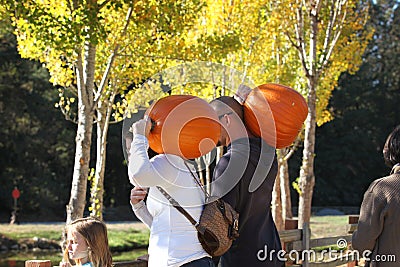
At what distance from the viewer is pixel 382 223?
4.00 m

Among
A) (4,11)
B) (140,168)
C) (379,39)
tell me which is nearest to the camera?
(140,168)

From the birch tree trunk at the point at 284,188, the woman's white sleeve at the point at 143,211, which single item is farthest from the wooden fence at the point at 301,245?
the birch tree trunk at the point at 284,188

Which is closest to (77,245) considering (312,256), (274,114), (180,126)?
(180,126)

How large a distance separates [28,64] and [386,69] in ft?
69.3

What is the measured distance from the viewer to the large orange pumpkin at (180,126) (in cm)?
360

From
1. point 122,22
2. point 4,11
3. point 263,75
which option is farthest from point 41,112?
point 4,11

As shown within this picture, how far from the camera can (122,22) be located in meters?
12.2

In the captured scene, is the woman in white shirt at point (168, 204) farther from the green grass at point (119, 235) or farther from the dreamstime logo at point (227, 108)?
the green grass at point (119, 235)

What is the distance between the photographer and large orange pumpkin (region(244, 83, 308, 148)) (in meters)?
4.04

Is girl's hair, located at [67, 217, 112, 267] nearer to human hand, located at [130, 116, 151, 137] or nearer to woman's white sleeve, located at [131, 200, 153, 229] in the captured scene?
woman's white sleeve, located at [131, 200, 153, 229]

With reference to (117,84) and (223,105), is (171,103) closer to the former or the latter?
(223,105)

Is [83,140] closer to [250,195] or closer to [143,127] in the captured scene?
[250,195]

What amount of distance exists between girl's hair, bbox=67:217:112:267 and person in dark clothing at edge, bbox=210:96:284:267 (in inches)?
25.0

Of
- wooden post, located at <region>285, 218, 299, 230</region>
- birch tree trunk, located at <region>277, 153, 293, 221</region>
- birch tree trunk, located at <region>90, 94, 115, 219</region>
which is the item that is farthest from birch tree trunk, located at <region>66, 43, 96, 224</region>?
birch tree trunk, located at <region>277, 153, 293, 221</region>
